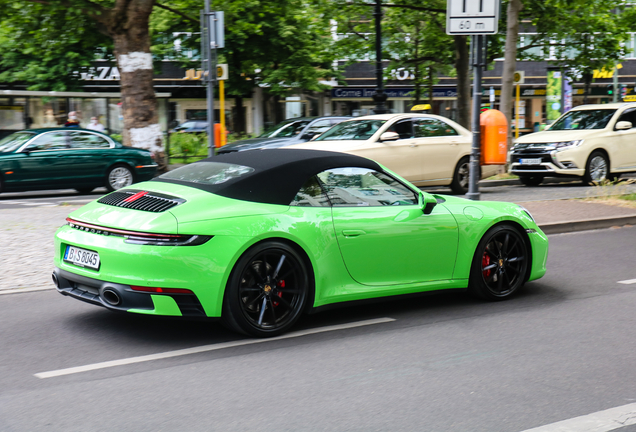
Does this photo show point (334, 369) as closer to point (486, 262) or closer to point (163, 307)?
point (163, 307)

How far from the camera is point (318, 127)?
65.5ft

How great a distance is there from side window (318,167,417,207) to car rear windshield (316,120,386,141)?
8016 millimetres

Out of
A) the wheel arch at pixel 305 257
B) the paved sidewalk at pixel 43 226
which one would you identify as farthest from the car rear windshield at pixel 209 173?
the paved sidewalk at pixel 43 226

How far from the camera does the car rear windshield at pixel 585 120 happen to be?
57.7 feet

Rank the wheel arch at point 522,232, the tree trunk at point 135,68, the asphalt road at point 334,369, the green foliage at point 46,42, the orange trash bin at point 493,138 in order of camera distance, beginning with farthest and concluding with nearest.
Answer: the green foliage at point 46,42 < the tree trunk at point 135,68 < the orange trash bin at point 493,138 < the wheel arch at point 522,232 < the asphalt road at point 334,369

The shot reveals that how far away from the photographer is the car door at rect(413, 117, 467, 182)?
14633 millimetres

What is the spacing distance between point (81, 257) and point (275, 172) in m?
1.44

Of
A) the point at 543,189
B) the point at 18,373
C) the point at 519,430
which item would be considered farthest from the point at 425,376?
the point at 543,189

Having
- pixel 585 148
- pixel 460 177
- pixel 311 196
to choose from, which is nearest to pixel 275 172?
pixel 311 196

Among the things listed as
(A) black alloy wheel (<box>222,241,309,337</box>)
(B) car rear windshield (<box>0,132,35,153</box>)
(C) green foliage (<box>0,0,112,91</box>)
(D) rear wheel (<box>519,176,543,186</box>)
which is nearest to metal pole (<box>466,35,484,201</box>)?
(A) black alloy wheel (<box>222,241,309,337</box>)

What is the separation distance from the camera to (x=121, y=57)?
16875 mm

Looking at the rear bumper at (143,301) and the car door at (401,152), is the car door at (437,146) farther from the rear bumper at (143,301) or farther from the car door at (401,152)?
the rear bumper at (143,301)

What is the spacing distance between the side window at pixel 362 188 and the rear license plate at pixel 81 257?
1677 millimetres

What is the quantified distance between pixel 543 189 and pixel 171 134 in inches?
452
